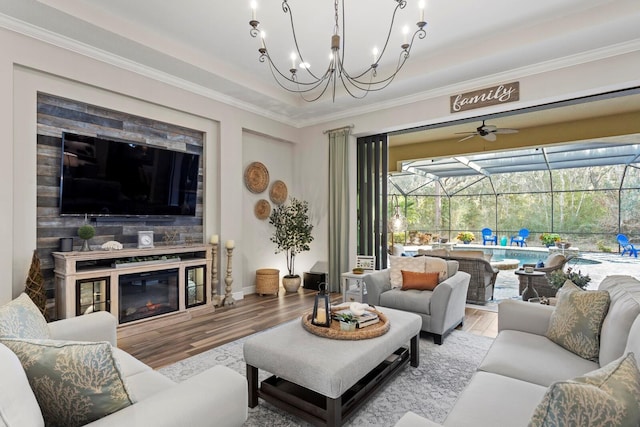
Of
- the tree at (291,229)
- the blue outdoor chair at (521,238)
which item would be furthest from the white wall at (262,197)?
the blue outdoor chair at (521,238)

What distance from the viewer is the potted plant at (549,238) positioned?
9.78 metres

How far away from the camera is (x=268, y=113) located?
5684 millimetres

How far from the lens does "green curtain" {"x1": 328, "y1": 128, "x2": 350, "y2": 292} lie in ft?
18.6

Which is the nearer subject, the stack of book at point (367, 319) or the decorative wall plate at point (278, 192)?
the stack of book at point (367, 319)

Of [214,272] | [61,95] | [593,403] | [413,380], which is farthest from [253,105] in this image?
[593,403]

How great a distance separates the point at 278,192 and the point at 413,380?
13.2 feet

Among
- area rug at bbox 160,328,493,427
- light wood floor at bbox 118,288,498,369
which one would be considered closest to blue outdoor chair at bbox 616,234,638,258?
light wood floor at bbox 118,288,498,369

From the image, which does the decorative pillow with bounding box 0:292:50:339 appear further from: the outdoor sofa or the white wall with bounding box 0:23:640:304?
the outdoor sofa

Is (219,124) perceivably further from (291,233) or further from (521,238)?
(521,238)

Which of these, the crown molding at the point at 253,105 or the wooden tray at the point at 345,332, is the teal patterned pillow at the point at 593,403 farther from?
the crown molding at the point at 253,105

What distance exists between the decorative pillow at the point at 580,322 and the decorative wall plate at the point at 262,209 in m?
4.37

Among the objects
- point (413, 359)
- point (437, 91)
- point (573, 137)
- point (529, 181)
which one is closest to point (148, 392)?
point (413, 359)

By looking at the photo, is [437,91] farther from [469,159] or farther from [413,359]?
[469,159]

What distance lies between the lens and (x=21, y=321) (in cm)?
151
